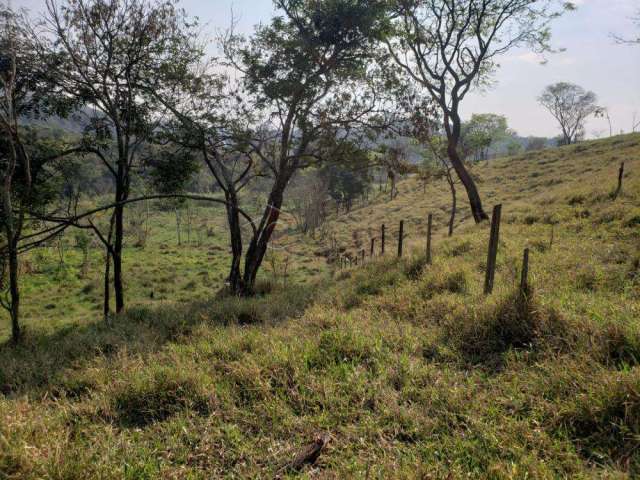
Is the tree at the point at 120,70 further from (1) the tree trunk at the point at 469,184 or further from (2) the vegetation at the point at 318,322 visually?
(1) the tree trunk at the point at 469,184

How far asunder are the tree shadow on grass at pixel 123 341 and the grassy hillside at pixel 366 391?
0.13ft

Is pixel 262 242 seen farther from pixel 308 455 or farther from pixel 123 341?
pixel 308 455

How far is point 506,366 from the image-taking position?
143 inches

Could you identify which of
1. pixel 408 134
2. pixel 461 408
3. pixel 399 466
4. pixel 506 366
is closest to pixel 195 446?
pixel 399 466

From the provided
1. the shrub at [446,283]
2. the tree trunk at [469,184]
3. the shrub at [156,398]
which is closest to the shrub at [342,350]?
the shrub at [156,398]

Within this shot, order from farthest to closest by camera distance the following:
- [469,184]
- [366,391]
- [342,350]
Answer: [469,184] → [342,350] → [366,391]

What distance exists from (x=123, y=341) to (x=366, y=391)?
392cm

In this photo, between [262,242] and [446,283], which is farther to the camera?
[262,242]

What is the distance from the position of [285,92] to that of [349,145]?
2.67 metres

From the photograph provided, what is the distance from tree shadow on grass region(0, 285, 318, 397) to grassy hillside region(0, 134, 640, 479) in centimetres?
4

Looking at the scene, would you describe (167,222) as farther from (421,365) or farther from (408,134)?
(421,365)

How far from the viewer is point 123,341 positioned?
5480 mm

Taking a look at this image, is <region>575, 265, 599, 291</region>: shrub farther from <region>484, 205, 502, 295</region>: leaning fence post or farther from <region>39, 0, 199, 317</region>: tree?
<region>39, 0, 199, 317</region>: tree

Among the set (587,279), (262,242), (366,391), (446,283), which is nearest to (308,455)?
(366,391)
